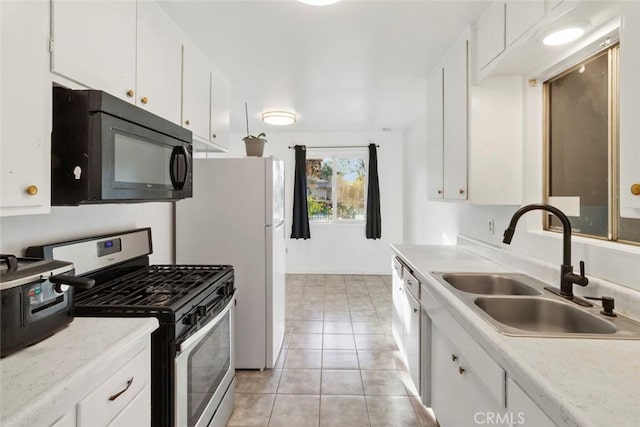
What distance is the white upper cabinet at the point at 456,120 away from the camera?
2.07 m

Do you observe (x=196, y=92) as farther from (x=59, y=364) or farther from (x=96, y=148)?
(x=59, y=364)

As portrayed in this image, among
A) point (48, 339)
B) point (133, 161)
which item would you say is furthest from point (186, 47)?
point (48, 339)

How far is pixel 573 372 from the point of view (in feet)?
2.60

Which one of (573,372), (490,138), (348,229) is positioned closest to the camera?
(573,372)

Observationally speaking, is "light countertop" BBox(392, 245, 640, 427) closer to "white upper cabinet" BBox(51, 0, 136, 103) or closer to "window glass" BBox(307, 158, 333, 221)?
"white upper cabinet" BBox(51, 0, 136, 103)

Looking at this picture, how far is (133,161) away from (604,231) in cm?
213

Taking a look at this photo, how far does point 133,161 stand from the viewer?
129 centimetres

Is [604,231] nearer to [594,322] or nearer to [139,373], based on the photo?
[594,322]

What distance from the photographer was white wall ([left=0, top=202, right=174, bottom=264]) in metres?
1.22

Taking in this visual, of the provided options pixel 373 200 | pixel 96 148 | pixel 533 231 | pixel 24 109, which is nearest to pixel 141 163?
pixel 96 148

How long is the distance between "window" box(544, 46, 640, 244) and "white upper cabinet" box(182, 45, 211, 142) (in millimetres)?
2222

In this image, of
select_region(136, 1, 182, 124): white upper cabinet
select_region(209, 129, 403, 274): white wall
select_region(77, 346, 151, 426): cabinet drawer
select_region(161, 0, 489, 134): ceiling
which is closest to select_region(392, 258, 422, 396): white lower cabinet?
select_region(77, 346, 151, 426): cabinet drawer

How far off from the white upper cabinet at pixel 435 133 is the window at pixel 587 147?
0.76 m

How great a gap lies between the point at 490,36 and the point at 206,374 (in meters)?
2.35
